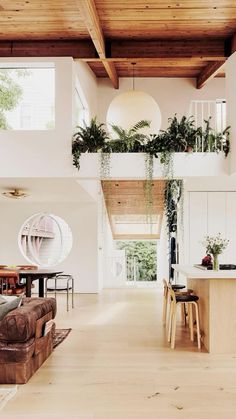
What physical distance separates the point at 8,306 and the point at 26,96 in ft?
12.0

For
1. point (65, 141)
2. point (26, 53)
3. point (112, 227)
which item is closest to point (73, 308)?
point (65, 141)

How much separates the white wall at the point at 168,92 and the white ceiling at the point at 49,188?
2.16m

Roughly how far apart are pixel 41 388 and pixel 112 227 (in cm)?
945

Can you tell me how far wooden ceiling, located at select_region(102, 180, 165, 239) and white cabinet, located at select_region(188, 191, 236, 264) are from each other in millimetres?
814

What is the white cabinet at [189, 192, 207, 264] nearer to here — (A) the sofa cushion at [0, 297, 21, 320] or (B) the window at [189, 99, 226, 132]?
(B) the window at [189, 99, 226, 132]

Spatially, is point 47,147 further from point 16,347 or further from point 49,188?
point 16,347

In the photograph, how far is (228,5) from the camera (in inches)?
218

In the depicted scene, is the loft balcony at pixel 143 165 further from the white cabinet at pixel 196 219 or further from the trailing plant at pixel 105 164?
the white cabinet at pixel 196 219

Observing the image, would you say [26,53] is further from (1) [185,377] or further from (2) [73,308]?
(1) [185,377]

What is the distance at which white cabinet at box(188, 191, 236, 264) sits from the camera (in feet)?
26.7

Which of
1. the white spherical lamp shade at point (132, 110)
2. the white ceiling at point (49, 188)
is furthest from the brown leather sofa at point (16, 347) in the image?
the white spherical lamp shade at point (132, 110)

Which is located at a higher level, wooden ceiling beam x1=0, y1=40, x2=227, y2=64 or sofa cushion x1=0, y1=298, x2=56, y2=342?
wooden ceiling beam x1=0, y1=40, x2=227, y2=64

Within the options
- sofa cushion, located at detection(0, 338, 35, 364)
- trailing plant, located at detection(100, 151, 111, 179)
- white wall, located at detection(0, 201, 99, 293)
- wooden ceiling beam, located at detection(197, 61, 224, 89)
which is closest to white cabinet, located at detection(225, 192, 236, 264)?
wooden ceiling beam, located at detection(197, 61, 224, 89)

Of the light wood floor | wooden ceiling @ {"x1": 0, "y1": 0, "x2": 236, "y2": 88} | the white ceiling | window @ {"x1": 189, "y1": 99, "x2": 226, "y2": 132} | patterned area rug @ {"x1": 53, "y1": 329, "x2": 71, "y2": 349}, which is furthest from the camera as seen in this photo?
window @ {"x1": 189, "y1": 99, "x2": 226, "y2": 132}
